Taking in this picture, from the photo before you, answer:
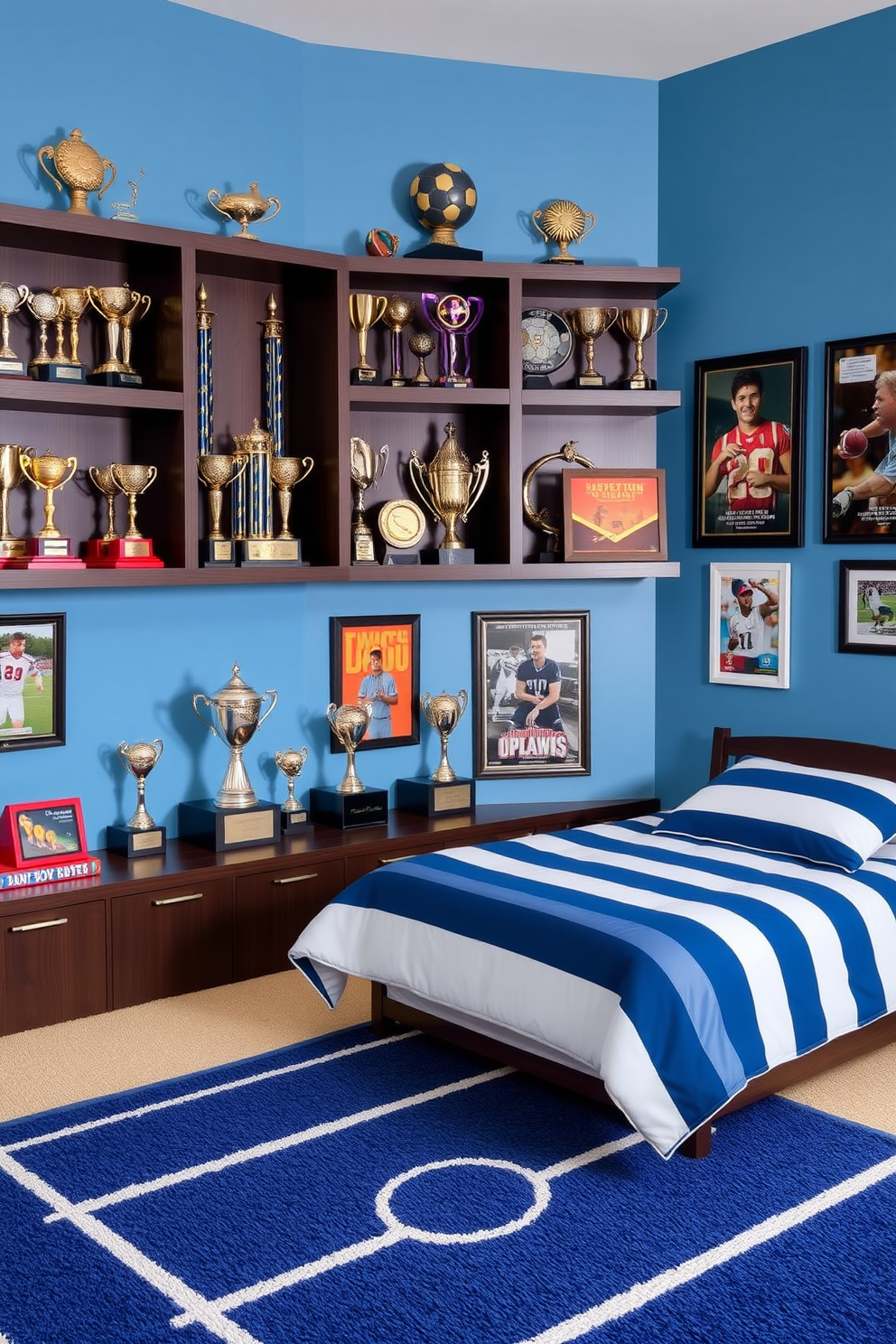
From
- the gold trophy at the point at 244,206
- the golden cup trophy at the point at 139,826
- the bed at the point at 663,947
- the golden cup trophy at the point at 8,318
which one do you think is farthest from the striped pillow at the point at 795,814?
the golden cup trophy at the point at 8,318

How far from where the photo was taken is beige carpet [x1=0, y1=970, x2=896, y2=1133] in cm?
320

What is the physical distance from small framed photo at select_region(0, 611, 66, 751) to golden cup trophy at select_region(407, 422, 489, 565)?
137 cm

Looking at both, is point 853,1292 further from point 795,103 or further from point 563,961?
point 795,103

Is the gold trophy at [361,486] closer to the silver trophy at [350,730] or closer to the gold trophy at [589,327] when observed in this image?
the silver trophy at [350,730]

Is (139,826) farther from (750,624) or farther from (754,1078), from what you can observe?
(750,624)

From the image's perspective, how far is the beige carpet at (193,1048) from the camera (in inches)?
126

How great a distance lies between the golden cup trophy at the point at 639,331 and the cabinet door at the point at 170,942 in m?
2.29

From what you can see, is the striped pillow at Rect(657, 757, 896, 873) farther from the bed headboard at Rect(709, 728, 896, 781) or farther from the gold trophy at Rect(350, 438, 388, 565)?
the gold trophy at Rect(350, 438, 388, 565)

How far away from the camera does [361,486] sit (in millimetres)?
4520

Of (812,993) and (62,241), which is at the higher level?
(62,241)

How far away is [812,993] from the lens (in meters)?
3.05

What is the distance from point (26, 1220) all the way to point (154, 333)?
2.65 m

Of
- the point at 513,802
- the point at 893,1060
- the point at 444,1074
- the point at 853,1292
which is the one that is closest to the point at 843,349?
the point at 513,802

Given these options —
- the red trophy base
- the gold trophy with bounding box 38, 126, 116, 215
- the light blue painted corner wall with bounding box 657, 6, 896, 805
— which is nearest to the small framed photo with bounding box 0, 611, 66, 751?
the red trophy base
